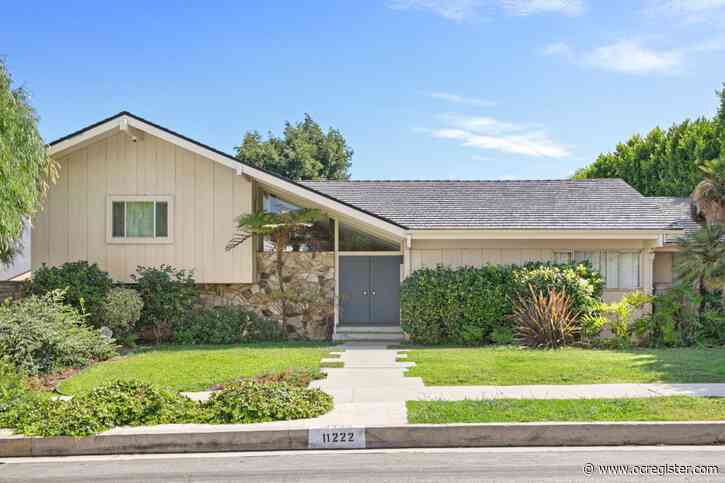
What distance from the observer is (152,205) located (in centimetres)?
1614

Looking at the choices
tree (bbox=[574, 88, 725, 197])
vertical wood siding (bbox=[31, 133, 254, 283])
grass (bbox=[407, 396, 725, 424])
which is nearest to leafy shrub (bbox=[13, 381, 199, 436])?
grass (bbox=[407, 396, 725, 424])

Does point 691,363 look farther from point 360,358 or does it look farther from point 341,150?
point 341,150

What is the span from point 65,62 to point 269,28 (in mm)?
5349

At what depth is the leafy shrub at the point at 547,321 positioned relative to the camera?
1391 centimetres

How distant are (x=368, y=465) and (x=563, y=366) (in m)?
5.64

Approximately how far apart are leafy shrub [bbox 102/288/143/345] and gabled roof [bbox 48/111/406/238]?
3570 millimetres

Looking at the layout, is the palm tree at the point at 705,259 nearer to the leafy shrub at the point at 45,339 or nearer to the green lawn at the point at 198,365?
the green lawn at the point at 198,365

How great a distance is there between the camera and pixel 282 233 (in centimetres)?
1606

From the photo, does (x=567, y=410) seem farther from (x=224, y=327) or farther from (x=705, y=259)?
(x=224, y=327)

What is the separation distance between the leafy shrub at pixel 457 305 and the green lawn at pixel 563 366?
126 centimetres

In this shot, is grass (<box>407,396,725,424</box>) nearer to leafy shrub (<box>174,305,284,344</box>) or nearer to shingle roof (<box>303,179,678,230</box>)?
shingle roof (<box>303,179,678,230</box>)

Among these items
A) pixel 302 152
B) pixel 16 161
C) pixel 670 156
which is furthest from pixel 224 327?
pixel 302 152

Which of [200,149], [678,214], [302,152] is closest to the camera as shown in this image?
[200,149]

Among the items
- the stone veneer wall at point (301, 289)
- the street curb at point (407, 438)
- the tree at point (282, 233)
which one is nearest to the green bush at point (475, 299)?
the stone veneer wall at point (301, 289)
